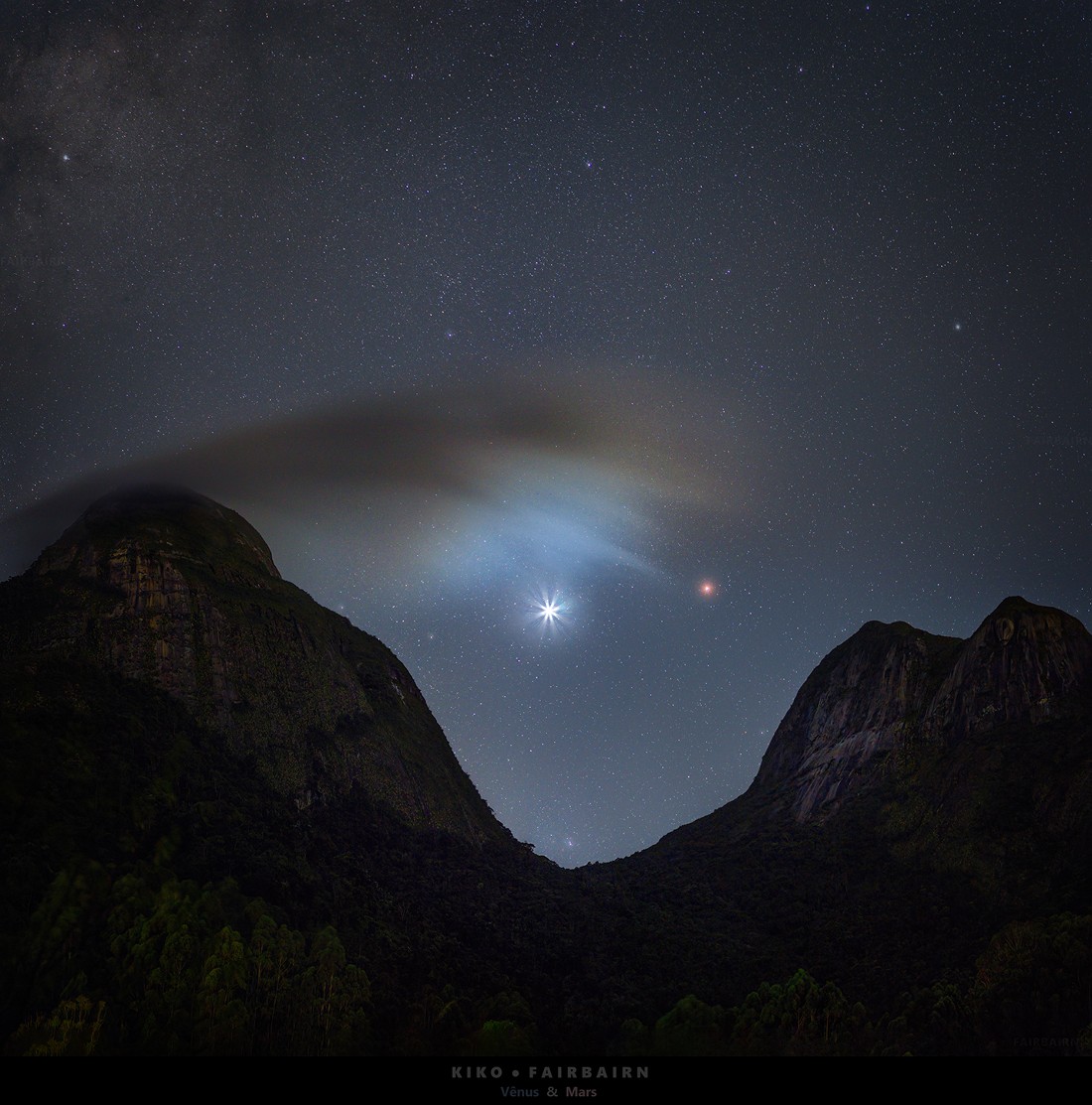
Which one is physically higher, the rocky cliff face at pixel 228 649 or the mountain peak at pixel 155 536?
the mountain peak at pixel 155 536

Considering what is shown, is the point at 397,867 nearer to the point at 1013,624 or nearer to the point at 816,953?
the point at 816,953

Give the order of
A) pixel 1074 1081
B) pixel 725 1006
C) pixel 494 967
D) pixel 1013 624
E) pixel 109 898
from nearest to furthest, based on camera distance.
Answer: pixel 1074 1081 < pixel 109 898 < pixel 725 1006 < pixel 494 967 < pixel 1013 624

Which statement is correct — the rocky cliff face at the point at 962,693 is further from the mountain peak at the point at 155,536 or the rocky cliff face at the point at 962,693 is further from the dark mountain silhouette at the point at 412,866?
the mountain peak at the point at 155,536

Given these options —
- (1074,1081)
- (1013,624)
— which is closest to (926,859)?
(1013,624)

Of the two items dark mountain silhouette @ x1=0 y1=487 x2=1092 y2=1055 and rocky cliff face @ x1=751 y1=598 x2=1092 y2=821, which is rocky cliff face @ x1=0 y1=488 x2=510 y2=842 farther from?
rocky cliff face @ x1=751 y1=598 x2=1092 y2=821

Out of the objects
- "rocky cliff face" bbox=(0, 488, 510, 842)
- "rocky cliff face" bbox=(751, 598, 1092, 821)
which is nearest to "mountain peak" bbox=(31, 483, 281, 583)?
"rocky cliff face" bbox=(0, 488, 510, 842)

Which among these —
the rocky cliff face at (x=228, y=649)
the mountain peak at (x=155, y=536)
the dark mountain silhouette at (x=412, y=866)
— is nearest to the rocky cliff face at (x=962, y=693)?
the dark mountain silhouette at (x=412, y=866)
